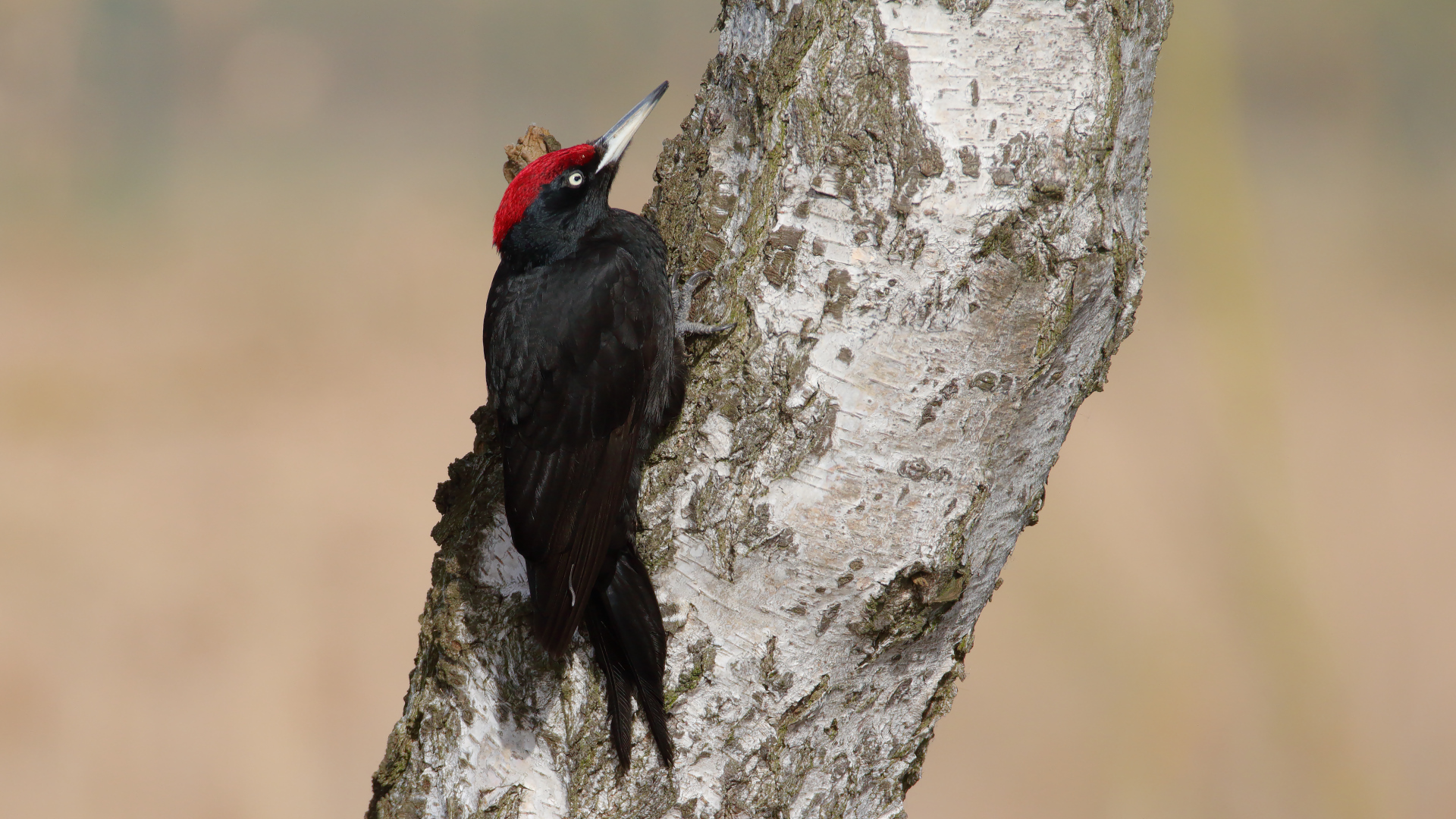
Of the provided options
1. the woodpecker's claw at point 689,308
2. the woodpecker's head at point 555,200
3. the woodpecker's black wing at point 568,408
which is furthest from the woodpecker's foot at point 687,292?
the woodpecker's head at point 555,200

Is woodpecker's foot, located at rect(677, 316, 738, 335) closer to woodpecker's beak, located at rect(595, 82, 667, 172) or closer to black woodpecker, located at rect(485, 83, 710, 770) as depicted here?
black woodpecker, located at rect(485, 83, 710, 770)

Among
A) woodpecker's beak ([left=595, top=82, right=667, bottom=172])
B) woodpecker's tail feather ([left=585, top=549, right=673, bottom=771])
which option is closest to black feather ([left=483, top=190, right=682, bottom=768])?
woodpecker's tail feather ([left=585, top=549, right=673, bottom=771])

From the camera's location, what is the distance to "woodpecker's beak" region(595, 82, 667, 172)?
92.7 inches

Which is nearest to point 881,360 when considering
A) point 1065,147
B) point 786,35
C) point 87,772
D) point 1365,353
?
point 1065,147

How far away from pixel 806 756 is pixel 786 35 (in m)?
1.24

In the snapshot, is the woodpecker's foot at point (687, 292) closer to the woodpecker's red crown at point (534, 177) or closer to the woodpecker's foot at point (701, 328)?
the woodpecker's foot at point (701, 328)

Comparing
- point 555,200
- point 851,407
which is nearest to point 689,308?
point 851,407

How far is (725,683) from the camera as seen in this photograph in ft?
5.25

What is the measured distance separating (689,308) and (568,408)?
36cm

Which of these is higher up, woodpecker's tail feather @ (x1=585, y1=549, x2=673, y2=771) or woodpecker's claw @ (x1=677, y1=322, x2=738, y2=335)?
woodpecker's claw @ (x1=677, y1=322, x2=738, y2=335)

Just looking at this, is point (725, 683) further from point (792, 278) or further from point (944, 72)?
point (944, 72)

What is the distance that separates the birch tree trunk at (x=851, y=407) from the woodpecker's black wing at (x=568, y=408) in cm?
13

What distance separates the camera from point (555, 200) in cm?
230

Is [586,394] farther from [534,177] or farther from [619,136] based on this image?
[619,136]
